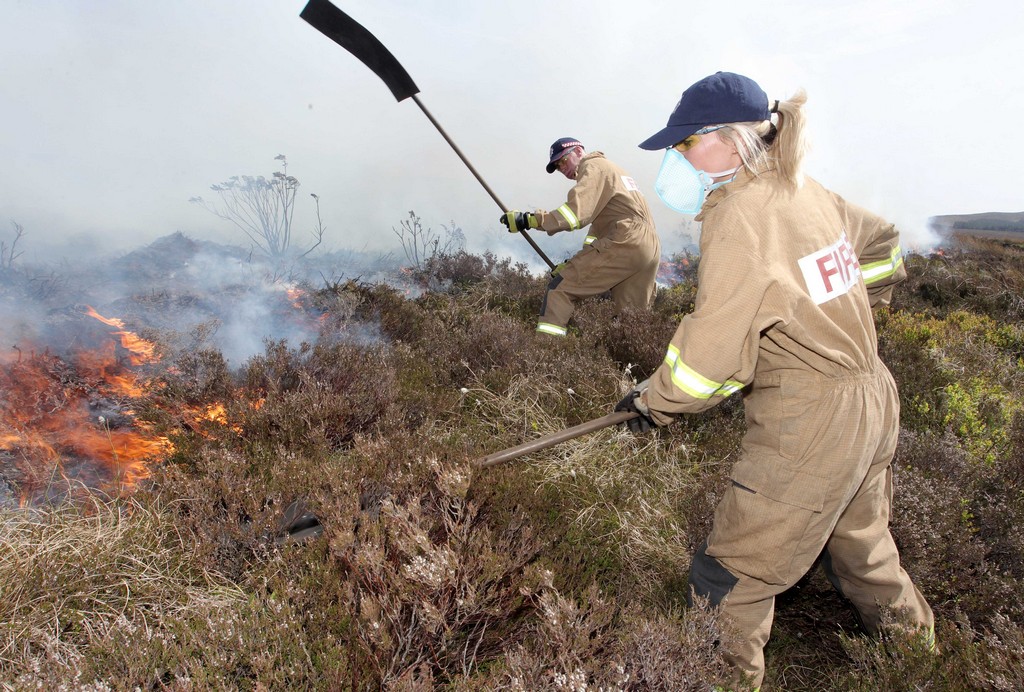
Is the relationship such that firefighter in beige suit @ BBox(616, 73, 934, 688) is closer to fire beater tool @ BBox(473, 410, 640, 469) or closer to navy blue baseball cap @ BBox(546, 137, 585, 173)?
fire beater tool @ BBox(473, 410, 640, 469)

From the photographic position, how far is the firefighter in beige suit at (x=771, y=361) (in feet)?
5.16

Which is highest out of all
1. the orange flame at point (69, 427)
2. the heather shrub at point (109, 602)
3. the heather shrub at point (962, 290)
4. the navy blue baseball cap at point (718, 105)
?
the navy blue baseball cap at point (718, 105)

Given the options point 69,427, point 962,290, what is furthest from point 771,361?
point 962,290

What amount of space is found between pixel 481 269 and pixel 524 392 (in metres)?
4.62

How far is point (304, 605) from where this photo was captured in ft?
5.94

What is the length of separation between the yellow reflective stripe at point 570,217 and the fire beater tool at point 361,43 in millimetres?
1143

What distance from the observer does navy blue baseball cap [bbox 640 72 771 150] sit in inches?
66.4

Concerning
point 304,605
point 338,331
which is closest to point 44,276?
point 338,331

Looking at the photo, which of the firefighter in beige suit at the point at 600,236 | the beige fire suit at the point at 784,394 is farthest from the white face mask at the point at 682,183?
the firefighter in beige suit at the point at 600,236

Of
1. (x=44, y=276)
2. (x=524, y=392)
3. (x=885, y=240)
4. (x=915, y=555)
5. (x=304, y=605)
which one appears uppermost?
(x=44, y=276)

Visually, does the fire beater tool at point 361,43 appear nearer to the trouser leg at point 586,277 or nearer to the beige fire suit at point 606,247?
the beige fire suit at point 606,247

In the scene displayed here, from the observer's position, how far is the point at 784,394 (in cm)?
176

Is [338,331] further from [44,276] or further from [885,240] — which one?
[885,240]

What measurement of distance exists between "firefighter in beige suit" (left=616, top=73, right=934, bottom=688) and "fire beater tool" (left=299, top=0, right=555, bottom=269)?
3.78 metres
